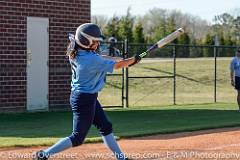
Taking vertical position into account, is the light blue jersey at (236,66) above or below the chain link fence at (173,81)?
above

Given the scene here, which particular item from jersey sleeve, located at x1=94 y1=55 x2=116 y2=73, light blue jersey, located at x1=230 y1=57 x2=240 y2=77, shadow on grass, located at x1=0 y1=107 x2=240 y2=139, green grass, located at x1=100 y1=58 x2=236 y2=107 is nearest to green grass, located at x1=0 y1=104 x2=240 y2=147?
shadow on grass, located at x1=0 y1=107 x2=240 y2=139

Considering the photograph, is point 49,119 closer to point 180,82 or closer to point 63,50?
point 63,50

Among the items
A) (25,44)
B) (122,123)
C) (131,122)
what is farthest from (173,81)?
(122,123)

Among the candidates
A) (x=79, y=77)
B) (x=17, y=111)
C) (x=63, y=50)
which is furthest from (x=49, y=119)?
(x=79, y=77)

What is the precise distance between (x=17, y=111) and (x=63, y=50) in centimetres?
251

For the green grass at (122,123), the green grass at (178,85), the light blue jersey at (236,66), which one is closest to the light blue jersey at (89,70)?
the green grass at (122,123)

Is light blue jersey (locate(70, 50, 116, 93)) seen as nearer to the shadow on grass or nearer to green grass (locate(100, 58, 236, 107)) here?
the shadow on grass

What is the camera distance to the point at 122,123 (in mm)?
14891

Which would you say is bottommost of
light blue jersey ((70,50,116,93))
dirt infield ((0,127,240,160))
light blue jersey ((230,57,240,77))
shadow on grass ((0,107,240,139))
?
shadow on grass ((0,107,240,139))

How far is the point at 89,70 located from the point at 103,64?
0.70ft

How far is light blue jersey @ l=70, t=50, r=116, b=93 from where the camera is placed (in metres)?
7.76

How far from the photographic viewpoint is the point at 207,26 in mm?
95750

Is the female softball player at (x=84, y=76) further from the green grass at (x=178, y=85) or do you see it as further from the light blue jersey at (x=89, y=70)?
the green grass at (x=178, y=85)

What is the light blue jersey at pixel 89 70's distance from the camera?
25.5ft
